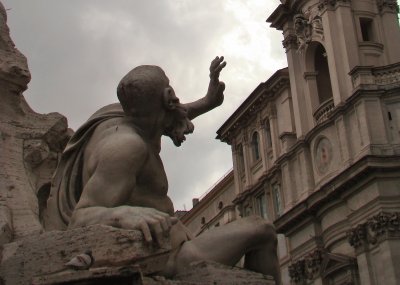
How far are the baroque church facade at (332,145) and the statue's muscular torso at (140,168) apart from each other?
72.5 feet

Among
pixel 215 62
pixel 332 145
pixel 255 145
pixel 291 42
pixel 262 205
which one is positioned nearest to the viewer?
pixel 215 62

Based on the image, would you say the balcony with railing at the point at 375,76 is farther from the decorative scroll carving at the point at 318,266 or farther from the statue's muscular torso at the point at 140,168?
the statue's muscular torso at the point at 140,168

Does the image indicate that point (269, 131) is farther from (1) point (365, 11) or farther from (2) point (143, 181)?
(2) point (143, 181)

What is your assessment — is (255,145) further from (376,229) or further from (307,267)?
(376,229)

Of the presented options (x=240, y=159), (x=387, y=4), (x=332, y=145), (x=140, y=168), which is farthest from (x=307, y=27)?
(x=140, y=168)

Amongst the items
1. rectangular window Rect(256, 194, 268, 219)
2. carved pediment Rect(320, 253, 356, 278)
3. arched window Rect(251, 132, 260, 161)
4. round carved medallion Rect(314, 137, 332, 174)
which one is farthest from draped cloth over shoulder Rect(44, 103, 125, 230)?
arched window Rect(251, 132, 260, 161)

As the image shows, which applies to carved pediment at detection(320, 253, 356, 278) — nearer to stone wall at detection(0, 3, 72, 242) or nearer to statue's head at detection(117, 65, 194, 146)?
stone wall at detection(0, 3, 72, 242)

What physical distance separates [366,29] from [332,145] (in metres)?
5.70

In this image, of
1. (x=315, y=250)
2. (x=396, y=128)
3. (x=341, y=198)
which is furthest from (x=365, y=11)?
(x=315, y=250)

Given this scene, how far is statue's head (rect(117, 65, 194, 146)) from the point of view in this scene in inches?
135

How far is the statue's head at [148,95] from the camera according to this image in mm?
3439

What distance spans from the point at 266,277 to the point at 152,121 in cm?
95

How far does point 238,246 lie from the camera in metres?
3.27

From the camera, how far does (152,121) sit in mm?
3512
